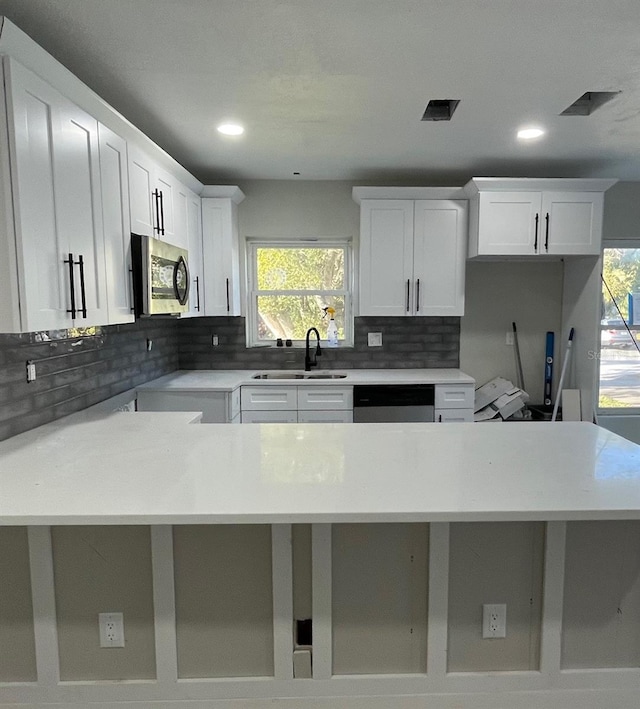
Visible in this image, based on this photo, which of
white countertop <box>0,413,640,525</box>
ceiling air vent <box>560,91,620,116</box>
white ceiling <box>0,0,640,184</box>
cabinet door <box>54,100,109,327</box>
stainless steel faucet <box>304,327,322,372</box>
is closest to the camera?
white countertop <box>0,413,640,525</box>

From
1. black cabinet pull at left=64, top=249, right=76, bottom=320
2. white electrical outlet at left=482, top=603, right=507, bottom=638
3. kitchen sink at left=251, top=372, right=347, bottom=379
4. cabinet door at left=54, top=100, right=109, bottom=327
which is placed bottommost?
white electrical outlet at left=482, top=603, right=507, bottom=638

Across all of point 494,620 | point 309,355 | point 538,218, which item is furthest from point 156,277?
point 538,218

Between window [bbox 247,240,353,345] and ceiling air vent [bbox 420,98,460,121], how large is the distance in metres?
1.55

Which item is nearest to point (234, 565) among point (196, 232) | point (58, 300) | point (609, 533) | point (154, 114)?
point (58, 300)

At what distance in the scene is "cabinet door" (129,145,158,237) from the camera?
2342 millimetres

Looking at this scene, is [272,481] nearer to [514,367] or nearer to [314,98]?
[314,98]

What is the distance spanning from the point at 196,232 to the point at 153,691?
281 cm

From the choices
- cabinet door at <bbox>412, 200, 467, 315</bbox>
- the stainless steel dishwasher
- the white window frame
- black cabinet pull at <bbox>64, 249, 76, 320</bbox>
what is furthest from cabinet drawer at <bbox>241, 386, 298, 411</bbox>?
the white window frame

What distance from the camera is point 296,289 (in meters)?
4.04

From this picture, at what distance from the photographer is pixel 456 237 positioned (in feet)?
11.9

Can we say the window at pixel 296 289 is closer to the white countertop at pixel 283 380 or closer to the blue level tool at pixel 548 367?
the white countertop at pixel 283 380

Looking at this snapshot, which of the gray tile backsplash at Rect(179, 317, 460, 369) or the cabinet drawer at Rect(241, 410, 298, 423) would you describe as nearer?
the cabinet drawer at Rect(241, 410, 298, 423)

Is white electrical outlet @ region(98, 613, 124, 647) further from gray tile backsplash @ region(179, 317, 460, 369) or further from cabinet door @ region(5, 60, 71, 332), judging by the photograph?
gray tile backsplash @ region(179, 317, 460, 369)

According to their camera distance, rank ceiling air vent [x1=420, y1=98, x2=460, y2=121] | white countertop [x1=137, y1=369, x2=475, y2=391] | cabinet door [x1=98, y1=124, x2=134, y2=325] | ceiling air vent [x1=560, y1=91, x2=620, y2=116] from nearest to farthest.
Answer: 1. cabinet door [x1=98, y1=124, x2=134, y2=325]
2. ceiling air vent [x1=560, y1=91, x2=620, y2=116]
3. ceiling air vent [x1=420, y1=98, x2=460, y2=121]
4. white countertop [x1=137, y1=369, x2=475, y2=391]
